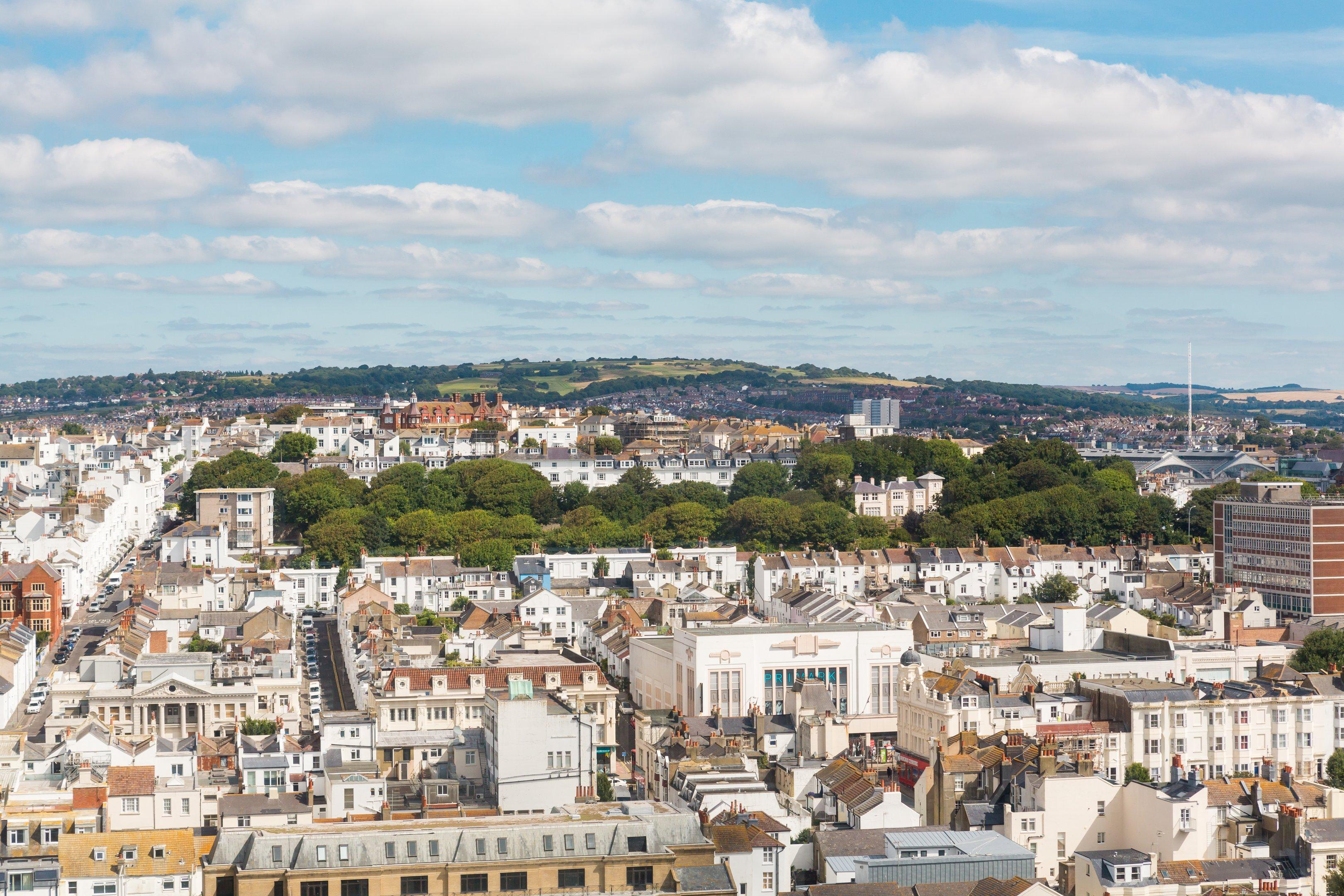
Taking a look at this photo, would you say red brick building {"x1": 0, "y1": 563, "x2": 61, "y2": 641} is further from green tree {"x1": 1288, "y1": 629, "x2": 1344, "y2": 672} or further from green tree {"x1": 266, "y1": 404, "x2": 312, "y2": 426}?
green tree {"x1": 266, "y1": 404, "x2": 312, "y2": 426}

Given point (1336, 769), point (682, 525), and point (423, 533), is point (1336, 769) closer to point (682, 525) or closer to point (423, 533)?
point (682, 525)

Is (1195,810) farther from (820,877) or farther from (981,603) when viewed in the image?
(981,603)

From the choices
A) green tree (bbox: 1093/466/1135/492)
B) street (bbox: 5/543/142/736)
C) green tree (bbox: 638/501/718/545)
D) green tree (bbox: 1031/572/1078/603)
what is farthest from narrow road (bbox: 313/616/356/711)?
green tree (bbox: 1093/466/1135/492)

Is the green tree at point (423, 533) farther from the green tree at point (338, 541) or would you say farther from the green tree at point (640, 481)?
the green tree at point (640, 481)

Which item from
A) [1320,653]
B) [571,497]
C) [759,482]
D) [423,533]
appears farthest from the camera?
[759,482]

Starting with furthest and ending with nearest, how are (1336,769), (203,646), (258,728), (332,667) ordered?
(203,646) < (332,667) < (258,728) < (1336,769)

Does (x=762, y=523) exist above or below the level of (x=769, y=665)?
above

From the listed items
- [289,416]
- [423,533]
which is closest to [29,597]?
[423,533]

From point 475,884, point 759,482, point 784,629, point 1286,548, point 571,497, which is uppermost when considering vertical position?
point 759,482
